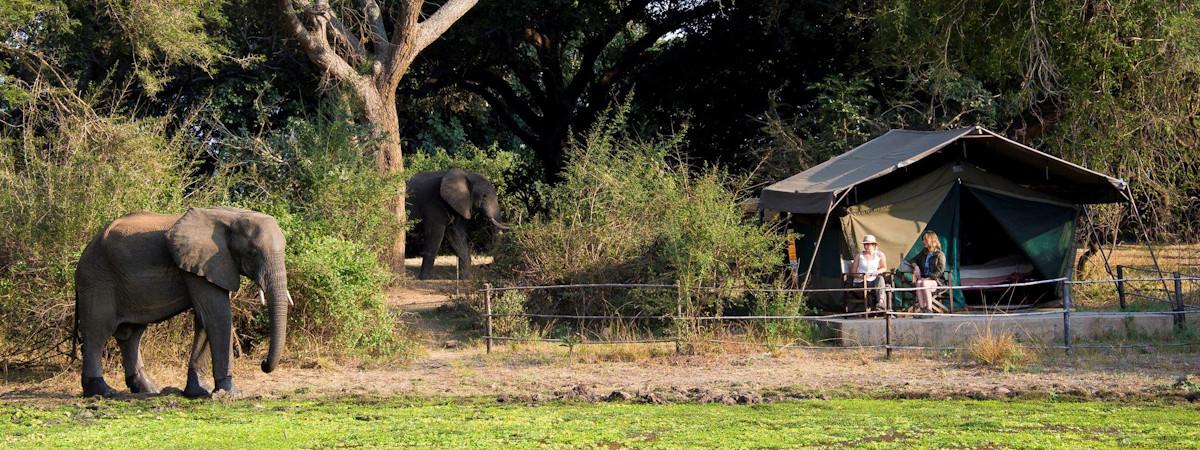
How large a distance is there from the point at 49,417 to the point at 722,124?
18.1 m

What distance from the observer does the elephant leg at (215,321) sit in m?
11.8

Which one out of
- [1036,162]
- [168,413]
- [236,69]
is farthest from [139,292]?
[236,69]

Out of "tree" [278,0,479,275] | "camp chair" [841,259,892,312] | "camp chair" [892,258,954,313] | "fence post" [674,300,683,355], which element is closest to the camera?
"fence post" [674,300,683,355]

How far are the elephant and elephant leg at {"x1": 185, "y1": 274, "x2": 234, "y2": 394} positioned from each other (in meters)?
13.3

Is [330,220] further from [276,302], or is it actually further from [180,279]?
[276,302]

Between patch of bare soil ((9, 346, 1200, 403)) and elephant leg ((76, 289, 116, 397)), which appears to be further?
elephant leg ((76, 289, 116, 397))

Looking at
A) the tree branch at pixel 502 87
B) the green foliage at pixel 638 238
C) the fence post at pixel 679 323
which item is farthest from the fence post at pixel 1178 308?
the tree branch at pixel 502 87

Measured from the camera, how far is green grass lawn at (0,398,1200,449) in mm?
9172

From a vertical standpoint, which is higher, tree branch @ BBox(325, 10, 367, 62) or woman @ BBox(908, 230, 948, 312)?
tree branch @ BBox(325, 10, 367, 62)

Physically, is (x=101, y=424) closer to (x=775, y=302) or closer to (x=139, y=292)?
(x=139, y=292)

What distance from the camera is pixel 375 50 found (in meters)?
21.9

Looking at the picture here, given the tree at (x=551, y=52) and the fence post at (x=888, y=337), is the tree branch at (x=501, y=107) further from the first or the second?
the fence post at (x=888, y=337)

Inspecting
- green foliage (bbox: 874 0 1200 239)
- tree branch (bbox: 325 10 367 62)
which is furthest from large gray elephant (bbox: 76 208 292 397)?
green foliage (bbox: 874 0 1200 239)

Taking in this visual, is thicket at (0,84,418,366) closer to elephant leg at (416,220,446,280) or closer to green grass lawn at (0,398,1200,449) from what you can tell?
green grass lawn at (0,398,1200,449)
